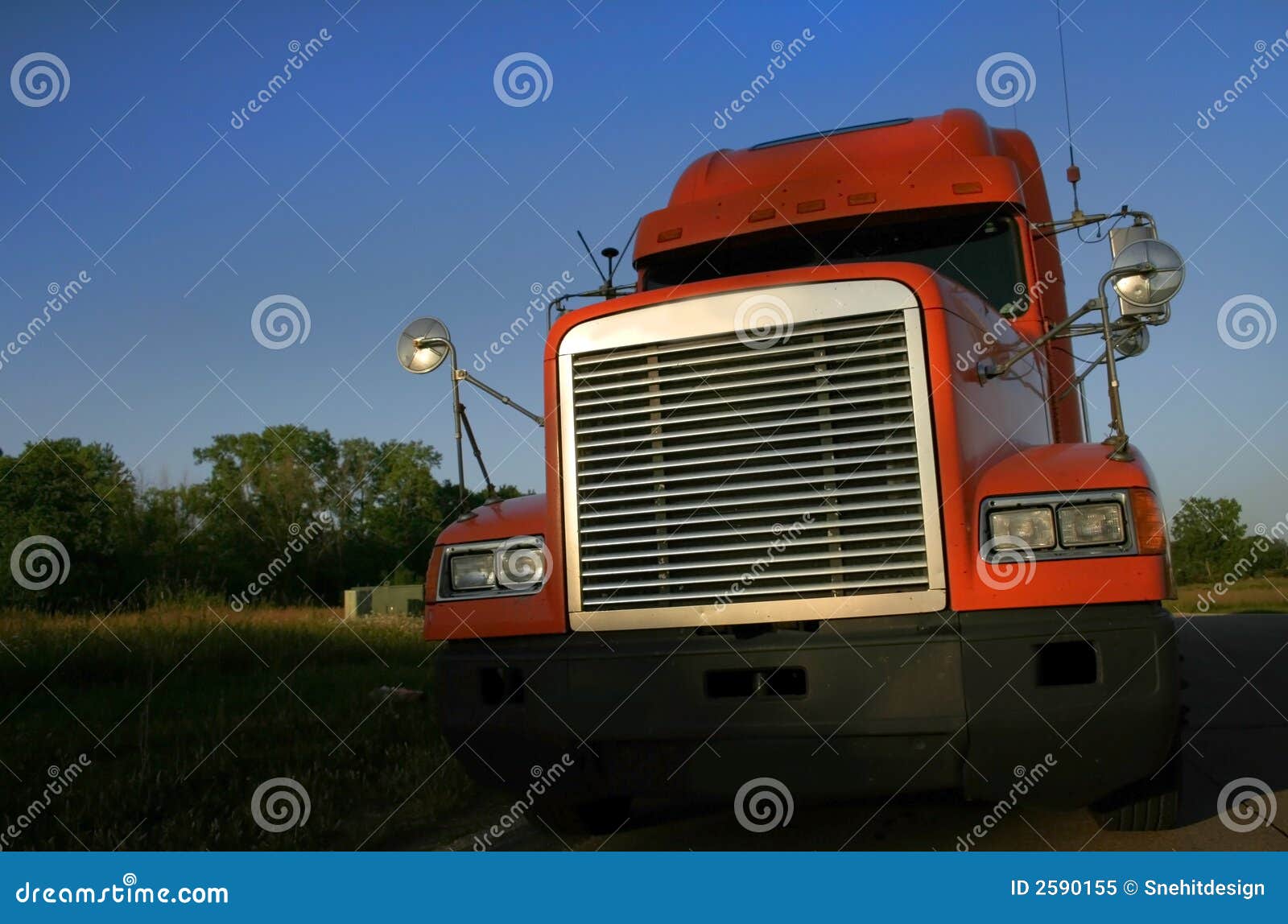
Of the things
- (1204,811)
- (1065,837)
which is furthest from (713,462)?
(1204,811)

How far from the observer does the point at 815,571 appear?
3.93 m

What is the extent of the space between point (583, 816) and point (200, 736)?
344 centimetres

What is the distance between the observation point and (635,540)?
4223 millimetres

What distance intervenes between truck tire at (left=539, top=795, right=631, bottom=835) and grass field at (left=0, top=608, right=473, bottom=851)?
95 cm

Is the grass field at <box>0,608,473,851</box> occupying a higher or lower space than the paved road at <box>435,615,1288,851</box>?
higher

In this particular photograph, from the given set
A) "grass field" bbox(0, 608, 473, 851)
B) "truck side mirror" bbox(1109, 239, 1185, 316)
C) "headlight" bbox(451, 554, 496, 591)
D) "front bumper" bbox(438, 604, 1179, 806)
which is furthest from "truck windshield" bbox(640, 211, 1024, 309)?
"grass field" bbox(0, 608, 473, 851)

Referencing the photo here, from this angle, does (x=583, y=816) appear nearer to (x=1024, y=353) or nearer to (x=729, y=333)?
(x=729, y=333)

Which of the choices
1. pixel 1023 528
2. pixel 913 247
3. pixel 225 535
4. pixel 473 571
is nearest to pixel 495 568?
pixel 473 571

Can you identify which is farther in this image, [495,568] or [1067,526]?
[495,568]

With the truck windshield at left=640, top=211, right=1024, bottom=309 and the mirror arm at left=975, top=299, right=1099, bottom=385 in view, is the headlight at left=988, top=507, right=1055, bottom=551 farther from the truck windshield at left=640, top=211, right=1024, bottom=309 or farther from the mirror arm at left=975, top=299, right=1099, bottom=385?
the truck windshield at left=640, top=211, right=1024, bottom=309

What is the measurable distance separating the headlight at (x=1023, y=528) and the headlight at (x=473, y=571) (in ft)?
6.70

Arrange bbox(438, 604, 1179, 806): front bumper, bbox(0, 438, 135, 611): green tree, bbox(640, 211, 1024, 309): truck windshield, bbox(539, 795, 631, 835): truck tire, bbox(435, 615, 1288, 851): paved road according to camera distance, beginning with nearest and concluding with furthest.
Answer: bbox(438, 604, 1179, 806): front bumper < bbox(435, 615, 1288, 851): paved road < bbox(539, 795, 631, 835): truck tire < bbox(640, 211, 1024, 309): truck windshield < bbox(0, 438, 135, 611): green tree

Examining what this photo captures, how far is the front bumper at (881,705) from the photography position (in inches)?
144

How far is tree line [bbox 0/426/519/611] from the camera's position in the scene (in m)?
12.4
